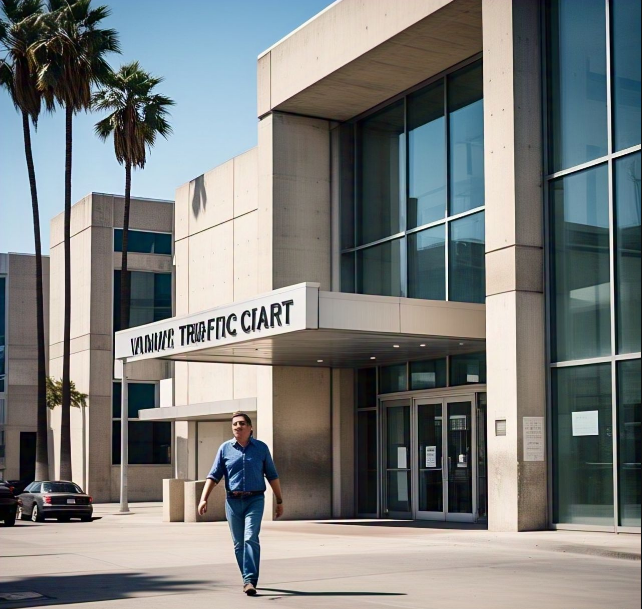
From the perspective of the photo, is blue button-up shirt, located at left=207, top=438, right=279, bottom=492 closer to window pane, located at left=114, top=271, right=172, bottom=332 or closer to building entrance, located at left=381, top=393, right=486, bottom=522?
building entrance, located at left=381, top=393, right=486, bottom=522

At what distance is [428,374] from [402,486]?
2912 mm

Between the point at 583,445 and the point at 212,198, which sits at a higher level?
the point at 212,198

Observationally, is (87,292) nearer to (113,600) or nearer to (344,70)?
(344,70)

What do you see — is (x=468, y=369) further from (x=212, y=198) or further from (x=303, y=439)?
(x=212, y=198)

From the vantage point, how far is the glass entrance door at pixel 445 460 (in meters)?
24.1

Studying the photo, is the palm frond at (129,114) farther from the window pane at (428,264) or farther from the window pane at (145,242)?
the window pane at (428,264)

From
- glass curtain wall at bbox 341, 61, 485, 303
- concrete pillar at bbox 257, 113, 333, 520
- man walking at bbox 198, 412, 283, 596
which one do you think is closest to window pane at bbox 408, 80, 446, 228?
glass curtain wall at bbox 341, 61, 485, 303

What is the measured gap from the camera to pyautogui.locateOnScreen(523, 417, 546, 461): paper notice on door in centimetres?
1964

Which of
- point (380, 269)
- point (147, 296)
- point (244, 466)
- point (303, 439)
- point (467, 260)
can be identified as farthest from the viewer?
point (147, 296)

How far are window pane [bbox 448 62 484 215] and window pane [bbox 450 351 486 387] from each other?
3.23 metres

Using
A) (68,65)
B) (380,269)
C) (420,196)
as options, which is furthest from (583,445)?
(68,65)

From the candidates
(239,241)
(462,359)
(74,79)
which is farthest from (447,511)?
(74,79)

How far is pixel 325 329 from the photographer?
20688 mm

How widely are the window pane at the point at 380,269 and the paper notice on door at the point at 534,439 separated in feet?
22.8
